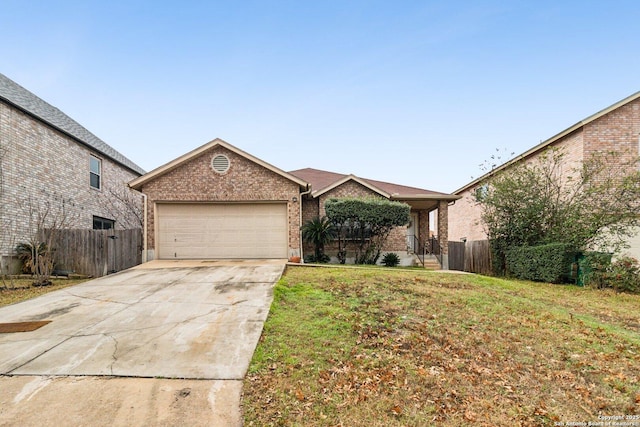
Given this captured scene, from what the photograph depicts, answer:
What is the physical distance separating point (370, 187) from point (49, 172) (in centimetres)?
1326

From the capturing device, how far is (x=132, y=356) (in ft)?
13.0

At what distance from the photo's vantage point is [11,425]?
8.79 ft

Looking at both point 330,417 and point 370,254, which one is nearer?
point 330,417

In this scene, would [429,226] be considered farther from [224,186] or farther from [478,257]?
[224,186]

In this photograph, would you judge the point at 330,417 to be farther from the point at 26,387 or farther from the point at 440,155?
the point at 440,155

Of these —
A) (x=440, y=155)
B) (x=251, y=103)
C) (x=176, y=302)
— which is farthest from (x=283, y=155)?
(x=176, y=302)

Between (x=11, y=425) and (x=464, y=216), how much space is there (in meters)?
21.7

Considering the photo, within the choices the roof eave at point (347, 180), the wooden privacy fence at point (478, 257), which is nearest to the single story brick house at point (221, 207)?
the roof eave at point (347, 180)

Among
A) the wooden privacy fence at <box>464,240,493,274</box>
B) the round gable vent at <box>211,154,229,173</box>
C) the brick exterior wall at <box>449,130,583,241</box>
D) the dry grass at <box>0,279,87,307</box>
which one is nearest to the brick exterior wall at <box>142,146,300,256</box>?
the round gable vent at <box>211,154,229,173</box>

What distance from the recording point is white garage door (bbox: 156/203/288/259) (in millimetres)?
12375

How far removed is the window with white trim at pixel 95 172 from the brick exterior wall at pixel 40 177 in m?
0.21

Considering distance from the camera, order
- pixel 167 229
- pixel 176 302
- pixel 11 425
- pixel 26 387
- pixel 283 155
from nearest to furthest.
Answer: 1. pixel 11 425
2. pixel 26 387
3. pixel 176 302
4. pixel 167 229
5. pixel 283 155

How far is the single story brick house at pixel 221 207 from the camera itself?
12.3 metres

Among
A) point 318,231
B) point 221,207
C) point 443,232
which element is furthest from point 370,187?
point 221,207
